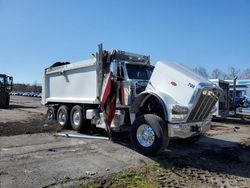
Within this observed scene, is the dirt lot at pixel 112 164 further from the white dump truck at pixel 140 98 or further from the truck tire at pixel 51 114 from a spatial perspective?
the truck tire at pixel 51 114

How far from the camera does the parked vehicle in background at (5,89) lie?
2796 centimetres

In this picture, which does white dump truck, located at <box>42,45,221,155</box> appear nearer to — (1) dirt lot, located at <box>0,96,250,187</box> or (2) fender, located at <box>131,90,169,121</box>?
(2) fender, located at <box>131,90,169,121</box>

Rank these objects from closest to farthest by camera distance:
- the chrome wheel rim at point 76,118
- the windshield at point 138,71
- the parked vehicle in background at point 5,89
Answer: the windshield at point 138,71
the chrome wheel rim at point 76,118
the parked vehicle in background at point 5,89

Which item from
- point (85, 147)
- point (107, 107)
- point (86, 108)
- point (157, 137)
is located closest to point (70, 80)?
point (86, 108)

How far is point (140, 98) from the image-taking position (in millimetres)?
8859

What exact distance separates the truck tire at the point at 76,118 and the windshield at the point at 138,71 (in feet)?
9.48

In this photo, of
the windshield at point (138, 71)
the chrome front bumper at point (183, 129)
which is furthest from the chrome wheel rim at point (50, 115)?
the chrome front bumper at point (183, 129)

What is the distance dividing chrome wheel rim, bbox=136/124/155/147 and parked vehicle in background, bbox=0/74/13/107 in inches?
878

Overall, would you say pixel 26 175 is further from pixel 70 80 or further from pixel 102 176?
pixel 70 80

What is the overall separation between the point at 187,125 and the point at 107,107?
3.00 meters

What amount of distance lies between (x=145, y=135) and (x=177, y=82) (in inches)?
65.0

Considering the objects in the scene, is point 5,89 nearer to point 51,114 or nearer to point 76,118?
point 51,114

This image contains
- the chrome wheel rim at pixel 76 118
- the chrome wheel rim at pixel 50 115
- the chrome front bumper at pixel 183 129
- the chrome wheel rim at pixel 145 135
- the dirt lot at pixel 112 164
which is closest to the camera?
the dirt lot at pixel 112 164

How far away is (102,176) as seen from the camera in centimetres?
634
